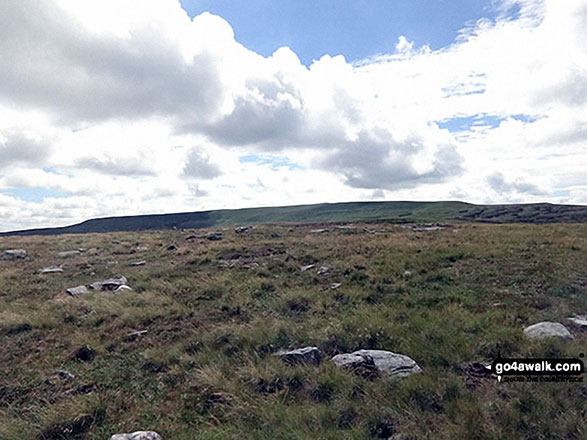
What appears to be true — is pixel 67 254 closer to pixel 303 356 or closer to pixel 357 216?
pixel 303 356

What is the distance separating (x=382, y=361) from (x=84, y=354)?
282 inches

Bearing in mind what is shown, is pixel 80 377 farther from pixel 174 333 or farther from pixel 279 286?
pixel 279 286

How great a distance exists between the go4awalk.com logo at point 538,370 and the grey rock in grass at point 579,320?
8.73ft

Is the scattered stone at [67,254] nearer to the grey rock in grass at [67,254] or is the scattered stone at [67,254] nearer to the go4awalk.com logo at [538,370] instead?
the grey rock in grass at [67,254]

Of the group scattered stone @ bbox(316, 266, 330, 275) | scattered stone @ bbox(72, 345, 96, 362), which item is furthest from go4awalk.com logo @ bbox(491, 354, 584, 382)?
scattered stone @ bbox(316, 266, 330, 275)

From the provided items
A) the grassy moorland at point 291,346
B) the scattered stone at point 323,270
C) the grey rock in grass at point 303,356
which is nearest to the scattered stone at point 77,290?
the grassy moorland at point 291,346

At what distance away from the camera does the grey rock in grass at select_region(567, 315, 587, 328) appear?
8594 millimetres

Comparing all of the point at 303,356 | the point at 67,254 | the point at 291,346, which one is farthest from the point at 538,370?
the point at 67,254

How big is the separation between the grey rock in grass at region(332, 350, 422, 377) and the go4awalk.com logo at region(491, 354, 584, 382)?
1.45 m

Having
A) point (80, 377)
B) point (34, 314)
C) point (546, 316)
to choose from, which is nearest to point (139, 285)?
point (34, 314)

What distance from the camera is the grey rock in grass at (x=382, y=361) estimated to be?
681 centimetres

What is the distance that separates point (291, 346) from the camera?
849 cm

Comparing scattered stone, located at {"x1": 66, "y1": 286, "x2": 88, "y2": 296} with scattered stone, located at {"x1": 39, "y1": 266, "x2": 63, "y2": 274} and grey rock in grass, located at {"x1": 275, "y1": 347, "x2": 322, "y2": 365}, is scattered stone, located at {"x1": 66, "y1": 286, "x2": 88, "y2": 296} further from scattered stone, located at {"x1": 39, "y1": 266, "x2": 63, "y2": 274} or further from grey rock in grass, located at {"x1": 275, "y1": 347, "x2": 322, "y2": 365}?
grey rock in grass, located at {"x1": 275, "y1": 347, "x2": 322, "y2": 365}

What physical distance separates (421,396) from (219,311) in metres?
7.14
